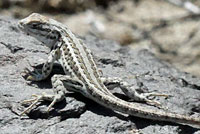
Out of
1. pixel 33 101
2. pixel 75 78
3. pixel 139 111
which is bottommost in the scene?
pixel 139 111

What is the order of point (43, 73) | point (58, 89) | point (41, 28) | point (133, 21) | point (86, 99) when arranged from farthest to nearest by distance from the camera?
point (133, 21) < point (41, 28) < point (43, 73) < point (86, 99) < point (58, 89)

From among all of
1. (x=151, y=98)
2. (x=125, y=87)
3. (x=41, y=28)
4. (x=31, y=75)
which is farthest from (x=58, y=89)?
(x=151, y=98)

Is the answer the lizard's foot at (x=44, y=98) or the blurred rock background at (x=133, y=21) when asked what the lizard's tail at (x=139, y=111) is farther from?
the blurred rock background at (x=133, y=21)

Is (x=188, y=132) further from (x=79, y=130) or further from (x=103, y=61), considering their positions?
(x=103, y=61)

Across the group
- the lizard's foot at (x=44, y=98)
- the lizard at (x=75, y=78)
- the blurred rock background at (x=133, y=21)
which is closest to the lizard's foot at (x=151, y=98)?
the lizard at (x=75, y=78)

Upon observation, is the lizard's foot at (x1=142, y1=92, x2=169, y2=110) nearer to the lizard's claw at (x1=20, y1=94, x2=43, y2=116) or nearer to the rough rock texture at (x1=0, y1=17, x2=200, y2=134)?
the rough rock texture at (x1=0, y1=17, x2=200, y2=134)

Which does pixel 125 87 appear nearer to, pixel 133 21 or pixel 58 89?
pixel 58 89

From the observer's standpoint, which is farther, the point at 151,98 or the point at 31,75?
the point at 151,98
